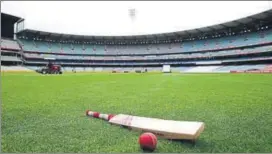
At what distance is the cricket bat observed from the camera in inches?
129

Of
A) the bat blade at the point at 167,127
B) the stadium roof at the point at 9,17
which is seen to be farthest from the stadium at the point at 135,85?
the stadium roof at the point at 9,17

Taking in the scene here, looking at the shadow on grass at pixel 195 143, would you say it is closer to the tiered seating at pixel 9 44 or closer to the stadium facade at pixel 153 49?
the stadium facade at pixel 153 49

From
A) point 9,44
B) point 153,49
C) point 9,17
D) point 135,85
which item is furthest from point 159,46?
point 135,85

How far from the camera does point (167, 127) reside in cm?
360

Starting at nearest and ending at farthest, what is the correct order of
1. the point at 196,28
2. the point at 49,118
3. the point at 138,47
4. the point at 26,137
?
the point at 26,137 → the point at 49,118 → the point at 196,28 → the point at 138,47

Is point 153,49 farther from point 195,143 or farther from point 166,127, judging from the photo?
point 195,143

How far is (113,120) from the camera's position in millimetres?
4355

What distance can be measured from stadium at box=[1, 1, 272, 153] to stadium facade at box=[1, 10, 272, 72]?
0.91ft

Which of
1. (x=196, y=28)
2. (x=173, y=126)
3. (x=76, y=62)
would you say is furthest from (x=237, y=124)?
(x=76, y=62)

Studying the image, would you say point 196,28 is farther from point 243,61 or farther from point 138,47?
point 138,47

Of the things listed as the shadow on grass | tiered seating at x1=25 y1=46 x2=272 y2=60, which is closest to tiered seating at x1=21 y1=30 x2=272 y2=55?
tiered seating at x1=25 y1=46 x2=272 y2=60

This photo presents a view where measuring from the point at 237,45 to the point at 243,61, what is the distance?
5066mm

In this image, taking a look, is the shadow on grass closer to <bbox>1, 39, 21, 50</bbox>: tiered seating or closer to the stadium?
the stadium

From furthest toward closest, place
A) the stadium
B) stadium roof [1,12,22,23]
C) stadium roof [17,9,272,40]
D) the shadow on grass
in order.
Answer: stadium roof [1,12,22,23], stadium roof [17,9,272,40], the stadium, the shadow on grass
